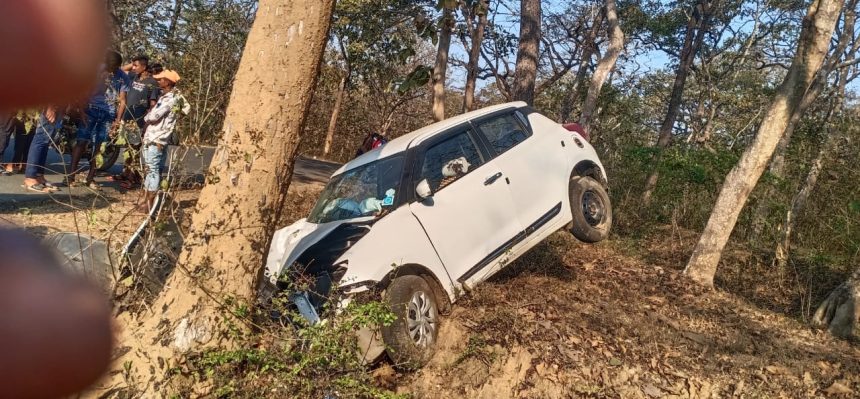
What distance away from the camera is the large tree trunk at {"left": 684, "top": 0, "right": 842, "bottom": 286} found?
689 centimetres

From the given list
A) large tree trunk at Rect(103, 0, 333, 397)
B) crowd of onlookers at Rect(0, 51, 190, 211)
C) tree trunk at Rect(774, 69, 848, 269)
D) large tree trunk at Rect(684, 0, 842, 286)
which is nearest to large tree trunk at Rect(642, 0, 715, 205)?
tree trunk at Rect(774, 69, 848, 269)

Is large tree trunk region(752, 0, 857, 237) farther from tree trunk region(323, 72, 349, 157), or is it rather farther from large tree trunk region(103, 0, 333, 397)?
tree trunk region(323, 72, 349, 157)

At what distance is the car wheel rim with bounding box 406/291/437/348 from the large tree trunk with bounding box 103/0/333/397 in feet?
5.14

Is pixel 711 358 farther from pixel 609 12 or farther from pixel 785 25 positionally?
pixel 785 25

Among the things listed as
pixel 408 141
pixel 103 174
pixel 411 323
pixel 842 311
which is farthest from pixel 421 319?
pixel 103 174

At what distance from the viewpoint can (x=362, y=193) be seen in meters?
5.85

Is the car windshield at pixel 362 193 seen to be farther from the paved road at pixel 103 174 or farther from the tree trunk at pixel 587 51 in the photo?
the tree trunk at pixel 587 51

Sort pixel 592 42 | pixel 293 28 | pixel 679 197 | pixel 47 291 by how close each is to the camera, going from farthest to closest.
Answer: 1. pixel 592 42
2. pixel 679 197
3. pixel 293 28
4. pixel 47 291

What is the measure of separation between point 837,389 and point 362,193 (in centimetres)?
390

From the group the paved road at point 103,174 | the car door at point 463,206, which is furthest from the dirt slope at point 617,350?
the paved road at point 103,174

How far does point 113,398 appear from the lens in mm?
3078

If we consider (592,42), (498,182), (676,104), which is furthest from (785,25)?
(498,182)

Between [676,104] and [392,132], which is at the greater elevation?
[676,104]

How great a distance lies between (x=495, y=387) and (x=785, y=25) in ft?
66.0
